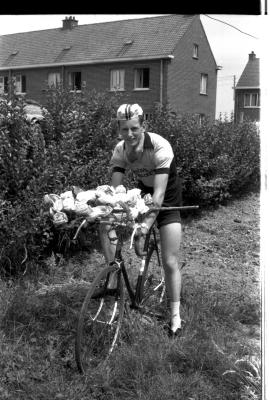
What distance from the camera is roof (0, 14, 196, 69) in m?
3.36

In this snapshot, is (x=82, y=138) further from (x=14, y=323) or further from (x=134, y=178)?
(x=14, y=323)

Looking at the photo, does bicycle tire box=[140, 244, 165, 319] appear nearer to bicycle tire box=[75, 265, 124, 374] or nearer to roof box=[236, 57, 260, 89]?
bicycle tire box=[75, 265, 124, 374]

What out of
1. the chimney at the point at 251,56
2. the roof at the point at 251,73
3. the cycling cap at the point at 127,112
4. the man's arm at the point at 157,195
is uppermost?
the chimney at the point at 251,56

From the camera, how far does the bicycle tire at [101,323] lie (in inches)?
131

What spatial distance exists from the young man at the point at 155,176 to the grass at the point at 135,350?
317 mm

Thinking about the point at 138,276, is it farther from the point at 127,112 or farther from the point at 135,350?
the point at 127,112

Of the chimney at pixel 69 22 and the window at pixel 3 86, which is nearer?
the chimney at pixel 69 22

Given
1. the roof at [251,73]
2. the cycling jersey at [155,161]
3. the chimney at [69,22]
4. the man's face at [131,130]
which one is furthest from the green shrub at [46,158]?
the roof at [251,73]

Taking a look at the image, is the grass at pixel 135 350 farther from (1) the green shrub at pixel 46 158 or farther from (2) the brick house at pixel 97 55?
(2) the brick house at pixel 97 55

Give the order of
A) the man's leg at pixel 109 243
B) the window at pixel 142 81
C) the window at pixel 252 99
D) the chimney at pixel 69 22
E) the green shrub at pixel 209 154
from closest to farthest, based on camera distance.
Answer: the window at pixel 252 99 < the chimney at pixel 69 22 < the man's leg at pixel 109 243 < the green shrub at pixel 209 154 < the window at pixel 142 81

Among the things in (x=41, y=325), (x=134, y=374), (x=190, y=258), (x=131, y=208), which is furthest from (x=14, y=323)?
(x=190, y=258)

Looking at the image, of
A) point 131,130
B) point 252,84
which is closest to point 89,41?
point 131,130

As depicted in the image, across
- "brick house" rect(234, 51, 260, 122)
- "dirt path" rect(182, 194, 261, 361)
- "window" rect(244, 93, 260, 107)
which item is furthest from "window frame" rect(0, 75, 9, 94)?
"window" rect(244, 93, 260, 107)
